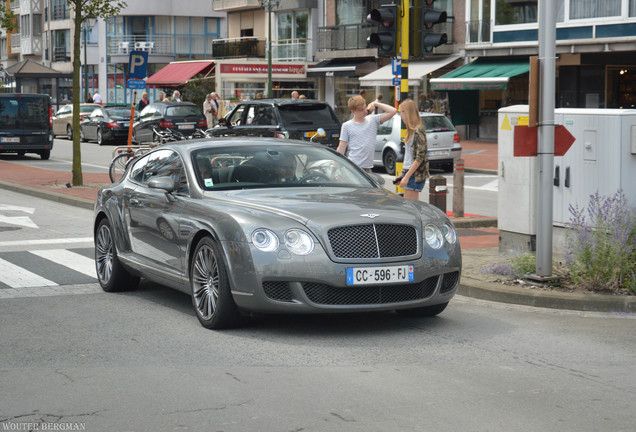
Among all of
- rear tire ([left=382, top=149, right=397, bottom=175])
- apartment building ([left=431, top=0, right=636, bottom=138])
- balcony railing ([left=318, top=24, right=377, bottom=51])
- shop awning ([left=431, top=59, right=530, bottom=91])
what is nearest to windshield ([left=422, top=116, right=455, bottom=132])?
rear tire ([left=382, top=149, right=397, bottom=175])

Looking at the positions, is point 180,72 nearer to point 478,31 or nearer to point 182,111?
point 182,111

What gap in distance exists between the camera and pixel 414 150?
40.6 feet

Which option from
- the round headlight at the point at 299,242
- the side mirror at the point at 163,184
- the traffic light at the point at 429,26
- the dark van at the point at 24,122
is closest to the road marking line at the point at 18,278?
the side mirror at the point at 163,184

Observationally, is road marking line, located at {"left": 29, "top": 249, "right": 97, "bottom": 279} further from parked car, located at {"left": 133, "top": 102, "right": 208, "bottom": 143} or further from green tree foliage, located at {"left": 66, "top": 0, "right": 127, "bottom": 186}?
parked car, located at {"left": 133, "top": 102, "right": 208, "bottom": 143}

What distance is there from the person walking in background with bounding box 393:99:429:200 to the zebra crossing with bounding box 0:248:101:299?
3780 mm

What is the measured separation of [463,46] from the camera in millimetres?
41688

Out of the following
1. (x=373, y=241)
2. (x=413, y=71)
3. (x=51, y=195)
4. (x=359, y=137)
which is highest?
(x=413, y=71)

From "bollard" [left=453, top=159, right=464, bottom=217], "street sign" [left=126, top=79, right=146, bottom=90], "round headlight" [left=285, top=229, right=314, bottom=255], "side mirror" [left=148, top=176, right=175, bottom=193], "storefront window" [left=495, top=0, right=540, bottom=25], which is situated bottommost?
"bollard" [left=453, top=159, right=464, bottom=217]

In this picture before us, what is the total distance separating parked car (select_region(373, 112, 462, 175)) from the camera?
86.2 ft

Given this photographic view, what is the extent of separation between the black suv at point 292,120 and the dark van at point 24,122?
8.46 meters

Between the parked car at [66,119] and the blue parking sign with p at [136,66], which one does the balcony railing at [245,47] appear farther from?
the blue parking sign with p at [136,66]

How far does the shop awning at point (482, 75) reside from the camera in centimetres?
3656

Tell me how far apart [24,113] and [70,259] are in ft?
64.9

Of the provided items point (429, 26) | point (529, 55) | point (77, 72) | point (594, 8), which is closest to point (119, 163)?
point (77, 72)
